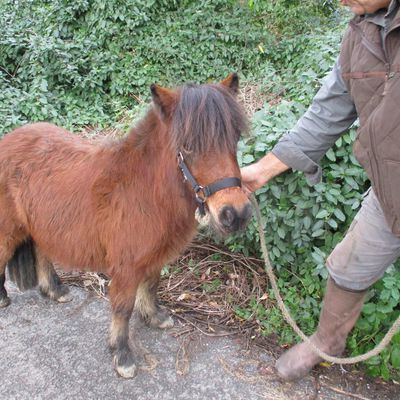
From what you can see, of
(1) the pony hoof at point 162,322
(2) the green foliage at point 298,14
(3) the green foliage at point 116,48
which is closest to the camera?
(1) the pony hoof at point 162,322

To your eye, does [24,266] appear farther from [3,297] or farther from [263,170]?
[263,170]

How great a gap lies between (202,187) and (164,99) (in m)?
0.55

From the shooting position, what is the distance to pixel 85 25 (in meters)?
7.33

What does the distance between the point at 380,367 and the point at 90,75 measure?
6.03 meters

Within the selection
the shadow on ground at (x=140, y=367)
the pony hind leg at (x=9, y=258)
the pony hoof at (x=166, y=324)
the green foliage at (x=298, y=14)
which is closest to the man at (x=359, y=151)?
the shadow on ground at (x=140, y=367)

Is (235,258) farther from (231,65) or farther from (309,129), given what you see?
(231,65)

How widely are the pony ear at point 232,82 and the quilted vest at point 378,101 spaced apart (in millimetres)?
633

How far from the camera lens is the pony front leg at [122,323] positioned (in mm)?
2756

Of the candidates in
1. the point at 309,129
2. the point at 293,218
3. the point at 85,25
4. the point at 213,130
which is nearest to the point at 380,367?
the point at 293,218

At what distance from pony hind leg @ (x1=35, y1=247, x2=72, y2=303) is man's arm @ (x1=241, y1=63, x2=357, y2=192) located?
203 cm

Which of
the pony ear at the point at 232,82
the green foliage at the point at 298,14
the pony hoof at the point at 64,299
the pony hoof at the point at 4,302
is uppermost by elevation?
the green foliage at the point at 298,14

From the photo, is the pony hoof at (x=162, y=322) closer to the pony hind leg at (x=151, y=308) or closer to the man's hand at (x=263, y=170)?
the pony hind leg at (x=151, y=308)

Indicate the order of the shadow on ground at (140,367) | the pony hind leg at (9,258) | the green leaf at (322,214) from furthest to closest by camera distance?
the pony hind leg at (9,258) < the green leaf at (322,214) < the shadow on ground at (140,367)

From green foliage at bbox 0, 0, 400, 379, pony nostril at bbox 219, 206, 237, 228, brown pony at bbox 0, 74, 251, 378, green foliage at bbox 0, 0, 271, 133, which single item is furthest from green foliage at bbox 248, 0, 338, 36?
pony nostril at bbox 219, 206, 237, 228
